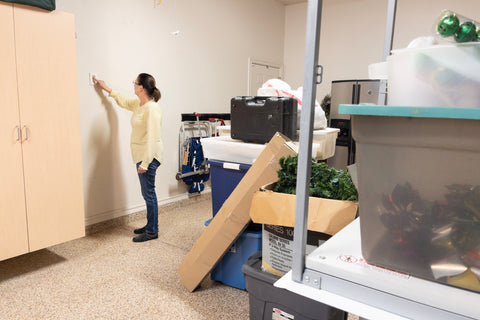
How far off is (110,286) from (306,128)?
7.19ft

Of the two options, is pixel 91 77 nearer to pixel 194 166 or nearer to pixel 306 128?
pixel 194 166

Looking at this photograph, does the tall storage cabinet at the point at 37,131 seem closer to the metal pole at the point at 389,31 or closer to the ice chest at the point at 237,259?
the ice chest at the point at 237,259

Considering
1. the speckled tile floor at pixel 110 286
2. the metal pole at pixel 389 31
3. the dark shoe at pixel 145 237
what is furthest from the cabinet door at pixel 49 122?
the metal pole at pixel 389 31

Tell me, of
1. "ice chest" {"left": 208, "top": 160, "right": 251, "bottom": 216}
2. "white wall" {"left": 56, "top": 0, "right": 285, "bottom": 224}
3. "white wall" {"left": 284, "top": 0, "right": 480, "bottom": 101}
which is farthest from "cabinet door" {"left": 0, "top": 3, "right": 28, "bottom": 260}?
"white wall" {"left": 284, "top": 0, "right": 480, "bottom": 101}

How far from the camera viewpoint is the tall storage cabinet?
235 centimetres

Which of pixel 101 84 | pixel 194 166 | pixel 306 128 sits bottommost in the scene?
pixel 194 166

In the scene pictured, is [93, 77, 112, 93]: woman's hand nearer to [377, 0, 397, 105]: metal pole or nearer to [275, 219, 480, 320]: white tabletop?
[377, 0, 397, 105]: metal pole

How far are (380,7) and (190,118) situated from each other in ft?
11.3

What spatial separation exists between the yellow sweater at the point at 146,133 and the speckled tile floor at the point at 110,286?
2.63ft

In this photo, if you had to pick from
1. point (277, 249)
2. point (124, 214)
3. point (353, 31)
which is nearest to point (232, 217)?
point (277, 249)

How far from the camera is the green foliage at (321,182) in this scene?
143cm

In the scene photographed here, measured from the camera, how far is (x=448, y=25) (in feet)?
2.12

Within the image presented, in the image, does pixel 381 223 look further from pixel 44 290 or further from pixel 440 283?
pixel 44 290

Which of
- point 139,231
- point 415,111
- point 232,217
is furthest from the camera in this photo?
point 139,231
